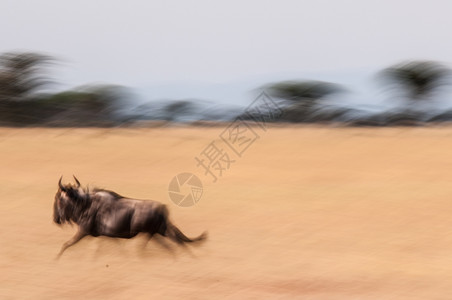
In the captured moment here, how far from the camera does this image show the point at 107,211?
11.5m

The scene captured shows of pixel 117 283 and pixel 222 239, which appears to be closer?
pixel 117 283

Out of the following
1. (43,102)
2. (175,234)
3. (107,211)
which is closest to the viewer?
(107,211)

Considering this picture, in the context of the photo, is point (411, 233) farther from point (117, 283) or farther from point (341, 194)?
point (117, 283)

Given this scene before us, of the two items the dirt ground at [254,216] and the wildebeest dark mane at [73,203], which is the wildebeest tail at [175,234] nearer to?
the dirt ground at [254,216]

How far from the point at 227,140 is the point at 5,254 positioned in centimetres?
716

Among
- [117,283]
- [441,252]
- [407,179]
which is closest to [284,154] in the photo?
[407,179]

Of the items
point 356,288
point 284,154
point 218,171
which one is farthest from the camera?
point 284,154

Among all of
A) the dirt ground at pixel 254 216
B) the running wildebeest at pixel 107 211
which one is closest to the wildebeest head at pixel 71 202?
the running wildebeest at pixel 107 211

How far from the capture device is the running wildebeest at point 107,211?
1148cm

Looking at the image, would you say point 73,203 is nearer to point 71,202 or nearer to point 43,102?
point 71,202

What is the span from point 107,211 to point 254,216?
3904 millimetres

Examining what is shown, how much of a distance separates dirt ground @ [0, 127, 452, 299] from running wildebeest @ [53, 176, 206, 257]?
679mm

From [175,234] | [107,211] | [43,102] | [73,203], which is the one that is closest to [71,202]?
[73,203]

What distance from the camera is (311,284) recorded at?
11.8 m
